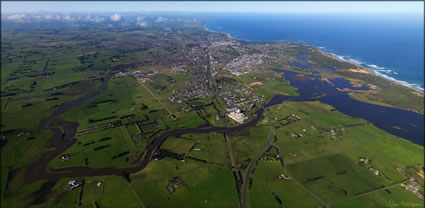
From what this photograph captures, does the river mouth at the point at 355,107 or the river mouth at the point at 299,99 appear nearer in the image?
the river mouth at the point at 299,99

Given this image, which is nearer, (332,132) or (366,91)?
(332,132)

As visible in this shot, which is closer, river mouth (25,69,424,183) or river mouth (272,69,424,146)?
river mouth (25,69,424,183)

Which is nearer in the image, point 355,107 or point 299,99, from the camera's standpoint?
point 355,107

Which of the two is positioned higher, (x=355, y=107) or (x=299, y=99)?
(x=355, y=107)

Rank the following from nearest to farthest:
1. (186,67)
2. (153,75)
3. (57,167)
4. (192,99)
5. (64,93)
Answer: (57,167) → (192,99) → (64,93) → (153,75) → (186,67)

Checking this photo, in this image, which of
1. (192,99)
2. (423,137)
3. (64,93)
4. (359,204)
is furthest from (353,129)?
(64,93)

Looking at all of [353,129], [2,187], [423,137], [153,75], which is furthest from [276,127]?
[153,75]

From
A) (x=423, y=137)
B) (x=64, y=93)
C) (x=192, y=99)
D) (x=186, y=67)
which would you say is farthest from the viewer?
(x=186, y=67)

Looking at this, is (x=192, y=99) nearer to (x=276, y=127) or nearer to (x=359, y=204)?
(x=276, y=127)
